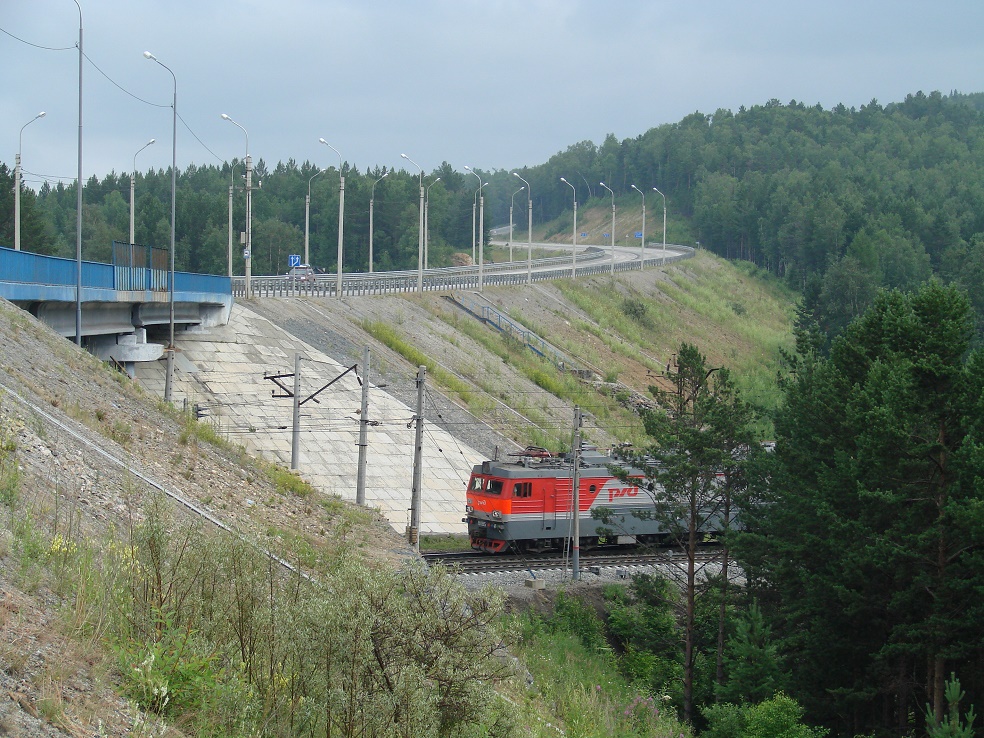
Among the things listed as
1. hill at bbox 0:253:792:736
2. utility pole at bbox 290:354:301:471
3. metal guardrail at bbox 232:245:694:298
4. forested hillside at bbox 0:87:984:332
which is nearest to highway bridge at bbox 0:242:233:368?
hill at bbox 0:253:792:736

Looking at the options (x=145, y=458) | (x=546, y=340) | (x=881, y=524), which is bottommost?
(x=881, y=524)

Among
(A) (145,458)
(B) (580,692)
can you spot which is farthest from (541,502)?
(A) (145,458)

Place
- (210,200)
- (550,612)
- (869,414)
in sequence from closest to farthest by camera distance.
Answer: (869,414), (550,612), (210,200)

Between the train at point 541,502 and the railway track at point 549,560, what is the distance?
1.87 feet

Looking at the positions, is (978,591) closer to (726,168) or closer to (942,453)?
(942,453)

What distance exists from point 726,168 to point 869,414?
527 feet

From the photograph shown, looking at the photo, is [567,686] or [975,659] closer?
[567,686]

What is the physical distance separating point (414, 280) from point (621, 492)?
32.1 metres

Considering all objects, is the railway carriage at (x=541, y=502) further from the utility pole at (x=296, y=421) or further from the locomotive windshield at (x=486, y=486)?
the utility pole at (x=296, y=421)

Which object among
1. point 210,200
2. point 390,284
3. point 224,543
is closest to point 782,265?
point 210,200

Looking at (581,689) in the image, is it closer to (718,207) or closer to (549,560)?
(549,560)

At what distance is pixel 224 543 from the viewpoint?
10.1m

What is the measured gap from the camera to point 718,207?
145 metres

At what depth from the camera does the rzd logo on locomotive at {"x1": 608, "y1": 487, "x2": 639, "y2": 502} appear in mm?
35750
